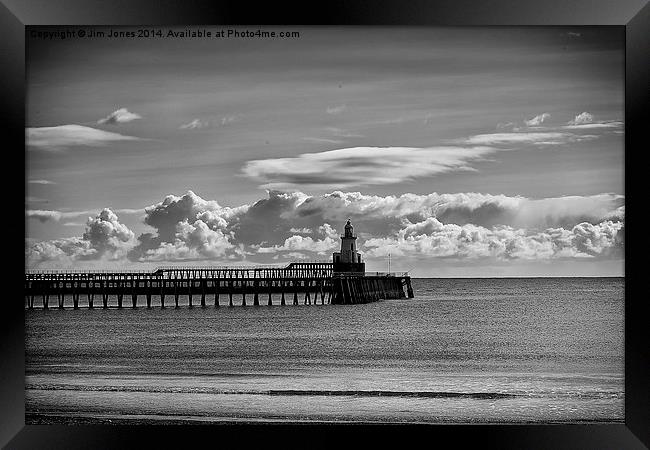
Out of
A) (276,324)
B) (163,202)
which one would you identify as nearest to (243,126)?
(163,202)

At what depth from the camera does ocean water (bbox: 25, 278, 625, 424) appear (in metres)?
12.0

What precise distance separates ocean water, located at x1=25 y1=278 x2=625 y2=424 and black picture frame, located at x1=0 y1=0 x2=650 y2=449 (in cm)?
98

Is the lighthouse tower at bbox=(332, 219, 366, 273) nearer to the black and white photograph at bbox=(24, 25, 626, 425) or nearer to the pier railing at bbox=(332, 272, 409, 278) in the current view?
the pier railing at bbox=(332, 272, 409, 278)

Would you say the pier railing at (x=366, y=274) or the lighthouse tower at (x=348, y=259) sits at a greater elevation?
the lighthouse tower at (x=348, y=259)

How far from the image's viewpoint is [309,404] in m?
13.1

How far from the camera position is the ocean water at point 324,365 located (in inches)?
474

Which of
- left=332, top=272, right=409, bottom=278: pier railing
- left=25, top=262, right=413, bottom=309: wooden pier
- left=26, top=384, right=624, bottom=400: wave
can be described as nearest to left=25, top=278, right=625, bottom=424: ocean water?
left=26, top=384, right=624, bottom=400: wave

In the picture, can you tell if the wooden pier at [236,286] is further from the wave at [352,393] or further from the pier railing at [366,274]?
the wave at [352,393]

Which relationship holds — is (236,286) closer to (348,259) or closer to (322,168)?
(348,259)

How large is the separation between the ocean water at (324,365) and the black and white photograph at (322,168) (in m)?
0.12

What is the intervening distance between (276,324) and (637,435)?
26.1 metres

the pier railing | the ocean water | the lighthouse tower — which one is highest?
the lighthouse tower
